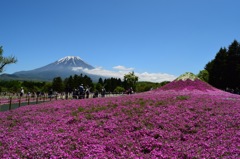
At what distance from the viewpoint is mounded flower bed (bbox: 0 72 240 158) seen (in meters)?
9.34

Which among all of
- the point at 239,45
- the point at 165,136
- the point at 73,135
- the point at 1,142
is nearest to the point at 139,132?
the point at 165,136

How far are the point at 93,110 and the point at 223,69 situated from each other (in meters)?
72.3

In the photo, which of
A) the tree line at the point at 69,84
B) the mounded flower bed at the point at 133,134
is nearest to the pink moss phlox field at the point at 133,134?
the mounded flower bed at the point at 133,134

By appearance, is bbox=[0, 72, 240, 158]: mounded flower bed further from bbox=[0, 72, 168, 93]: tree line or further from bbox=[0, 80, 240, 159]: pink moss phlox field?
bbox=[0, 72, 168, 93]: tree line

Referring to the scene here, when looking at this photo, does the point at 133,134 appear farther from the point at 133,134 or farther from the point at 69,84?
the point at 69,84

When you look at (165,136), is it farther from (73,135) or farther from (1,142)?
(1,142)

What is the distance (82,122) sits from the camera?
14539mm

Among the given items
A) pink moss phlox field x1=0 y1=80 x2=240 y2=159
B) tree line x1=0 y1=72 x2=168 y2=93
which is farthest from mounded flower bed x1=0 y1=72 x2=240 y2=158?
tree line x1=0 y1=72 x2=168 y2=93

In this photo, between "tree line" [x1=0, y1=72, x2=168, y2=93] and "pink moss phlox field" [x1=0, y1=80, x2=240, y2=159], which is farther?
"tree line" [x1=0, y1=72, x2=168, y2=93]

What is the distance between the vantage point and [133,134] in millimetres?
11984

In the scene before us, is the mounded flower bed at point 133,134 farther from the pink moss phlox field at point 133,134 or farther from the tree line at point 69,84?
the tree line at point 69,84

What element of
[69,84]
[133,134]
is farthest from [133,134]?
[69,84]

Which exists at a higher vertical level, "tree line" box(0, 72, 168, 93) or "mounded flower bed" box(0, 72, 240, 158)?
"tree line" box(0, 72, 168, 93)

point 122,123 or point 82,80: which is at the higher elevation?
point 82,80
